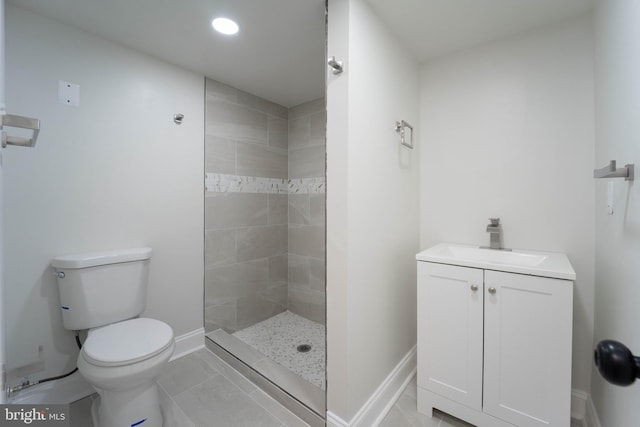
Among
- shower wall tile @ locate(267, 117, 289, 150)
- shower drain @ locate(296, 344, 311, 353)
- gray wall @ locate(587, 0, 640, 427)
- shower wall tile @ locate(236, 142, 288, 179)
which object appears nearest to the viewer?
gray wall @ locate(587, 0, 640, 427)

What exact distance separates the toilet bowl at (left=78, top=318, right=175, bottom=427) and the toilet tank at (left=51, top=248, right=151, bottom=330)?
0.13m

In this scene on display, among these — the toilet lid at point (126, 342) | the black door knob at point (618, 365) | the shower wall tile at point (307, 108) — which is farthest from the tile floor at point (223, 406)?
the shower wall tile at point (307, 108)

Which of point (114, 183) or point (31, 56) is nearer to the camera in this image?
point (31, 56)

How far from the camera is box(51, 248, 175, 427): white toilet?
1198 millimetres

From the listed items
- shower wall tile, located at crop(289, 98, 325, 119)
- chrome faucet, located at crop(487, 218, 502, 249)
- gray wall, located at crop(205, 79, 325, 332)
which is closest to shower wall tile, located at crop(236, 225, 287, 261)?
gray wall, located at crop(205, 79, 325, 332)

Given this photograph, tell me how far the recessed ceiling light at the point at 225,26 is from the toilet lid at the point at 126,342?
1.72m

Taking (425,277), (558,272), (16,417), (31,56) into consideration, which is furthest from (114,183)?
(558,272)

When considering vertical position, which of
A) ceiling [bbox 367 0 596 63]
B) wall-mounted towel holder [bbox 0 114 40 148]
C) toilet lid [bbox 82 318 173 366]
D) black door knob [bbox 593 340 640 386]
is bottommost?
toilet lid [bbox 82 318 173 366]

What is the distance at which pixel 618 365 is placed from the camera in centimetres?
47

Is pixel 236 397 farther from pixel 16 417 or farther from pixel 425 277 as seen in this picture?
pixel 425 277

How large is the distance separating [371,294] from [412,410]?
73cm

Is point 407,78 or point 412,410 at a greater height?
point 407,78

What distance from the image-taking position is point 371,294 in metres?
1.43

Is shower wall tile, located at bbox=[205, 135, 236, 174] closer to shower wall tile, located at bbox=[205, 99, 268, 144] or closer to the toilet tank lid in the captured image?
shower wall tile, located at bbox=[205, 99, 268, 144]
